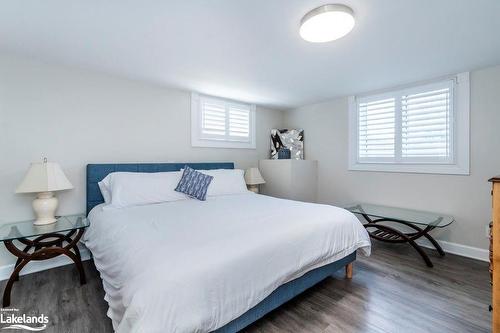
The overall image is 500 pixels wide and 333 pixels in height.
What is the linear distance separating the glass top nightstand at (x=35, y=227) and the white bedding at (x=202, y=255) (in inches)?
6.5

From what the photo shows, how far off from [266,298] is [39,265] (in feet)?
8.15

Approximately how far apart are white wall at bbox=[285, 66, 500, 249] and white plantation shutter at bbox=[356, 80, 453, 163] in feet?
0.72

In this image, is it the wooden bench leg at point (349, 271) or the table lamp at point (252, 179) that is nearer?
the wooden bench leg at point (349, 271)

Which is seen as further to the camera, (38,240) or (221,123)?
(221,123)

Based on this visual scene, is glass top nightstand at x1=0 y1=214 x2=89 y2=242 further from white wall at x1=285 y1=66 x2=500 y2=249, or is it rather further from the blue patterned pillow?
white wall at x1=285 y1=66 x2=500 y2=249

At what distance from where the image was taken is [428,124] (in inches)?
117

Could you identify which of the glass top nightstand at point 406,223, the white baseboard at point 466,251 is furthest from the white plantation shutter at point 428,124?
the white baseboard at point 466,251

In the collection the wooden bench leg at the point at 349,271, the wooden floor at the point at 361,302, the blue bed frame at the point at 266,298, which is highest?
the blue bed frame at the point at 266,298

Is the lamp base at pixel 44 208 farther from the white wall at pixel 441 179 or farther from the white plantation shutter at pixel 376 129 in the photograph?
the white plantation shutter at pixel 376 129

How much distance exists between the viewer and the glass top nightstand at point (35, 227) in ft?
6.31

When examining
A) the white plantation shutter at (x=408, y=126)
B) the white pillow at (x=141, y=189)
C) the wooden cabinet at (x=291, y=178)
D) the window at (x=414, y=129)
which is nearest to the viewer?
the white pillow at (x=141, y=189)

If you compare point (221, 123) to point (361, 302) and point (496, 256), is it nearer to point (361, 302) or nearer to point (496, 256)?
point (361, 302)

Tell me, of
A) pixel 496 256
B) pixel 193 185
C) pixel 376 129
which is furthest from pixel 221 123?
pixel 496 256

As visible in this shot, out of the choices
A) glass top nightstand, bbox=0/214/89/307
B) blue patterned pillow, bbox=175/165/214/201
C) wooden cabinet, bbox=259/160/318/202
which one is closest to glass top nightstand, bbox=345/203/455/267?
wooden cabinet, bbox=259/160/318/202
